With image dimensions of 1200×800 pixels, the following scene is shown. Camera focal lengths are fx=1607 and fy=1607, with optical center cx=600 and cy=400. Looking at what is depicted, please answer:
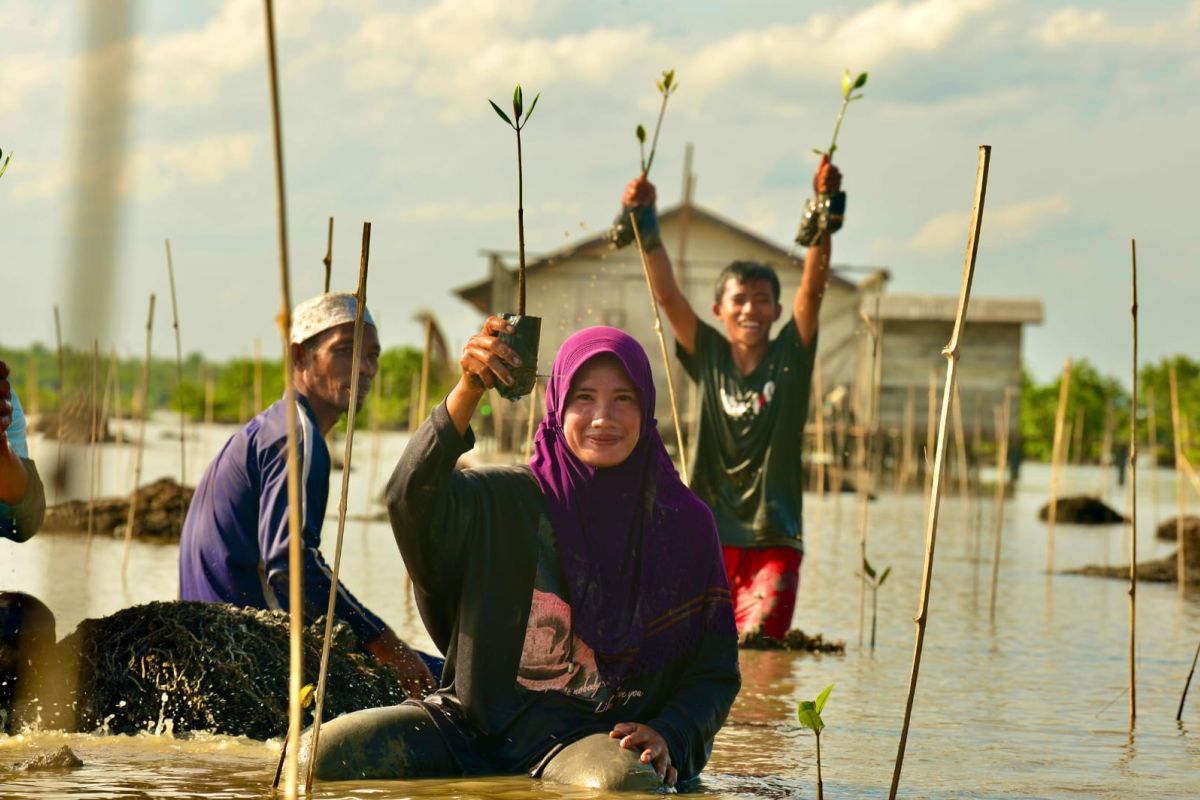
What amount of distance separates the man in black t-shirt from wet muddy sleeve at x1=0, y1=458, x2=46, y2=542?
10.6 ft

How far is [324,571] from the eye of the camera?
4.55m

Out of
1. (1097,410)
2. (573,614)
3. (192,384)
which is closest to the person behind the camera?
(573,614)

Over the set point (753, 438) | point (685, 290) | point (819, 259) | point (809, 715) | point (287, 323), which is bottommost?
point (809, 715)

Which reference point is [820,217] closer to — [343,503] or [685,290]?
[343,503]

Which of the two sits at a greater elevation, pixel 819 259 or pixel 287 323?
pixel 819 259

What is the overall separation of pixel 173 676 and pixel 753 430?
3.17m

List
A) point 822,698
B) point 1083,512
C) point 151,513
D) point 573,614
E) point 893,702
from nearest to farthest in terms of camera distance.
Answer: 1. point 822,698
2. point 573,614
3. point 893,702
4. point 151,513
5. point 1083,512

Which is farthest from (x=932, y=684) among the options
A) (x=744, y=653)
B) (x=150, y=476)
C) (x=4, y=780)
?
(x=150, y=476)

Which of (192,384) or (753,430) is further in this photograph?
(192,384)

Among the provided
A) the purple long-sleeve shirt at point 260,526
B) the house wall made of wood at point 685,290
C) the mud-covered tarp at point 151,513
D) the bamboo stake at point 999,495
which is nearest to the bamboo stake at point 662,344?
the purple long-sleeve shirt at point 260,526

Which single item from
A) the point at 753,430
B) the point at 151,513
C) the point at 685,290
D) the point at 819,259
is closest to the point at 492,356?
the point at 819,259

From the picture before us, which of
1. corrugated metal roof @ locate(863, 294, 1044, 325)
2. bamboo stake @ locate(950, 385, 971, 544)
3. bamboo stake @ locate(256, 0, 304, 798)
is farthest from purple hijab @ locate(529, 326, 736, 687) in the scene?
corrugated metal roof @ locate(863, 294, 1044, 325)

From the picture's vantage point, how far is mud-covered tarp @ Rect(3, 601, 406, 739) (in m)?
4.34

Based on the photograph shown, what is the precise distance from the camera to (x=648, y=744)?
137 inches
